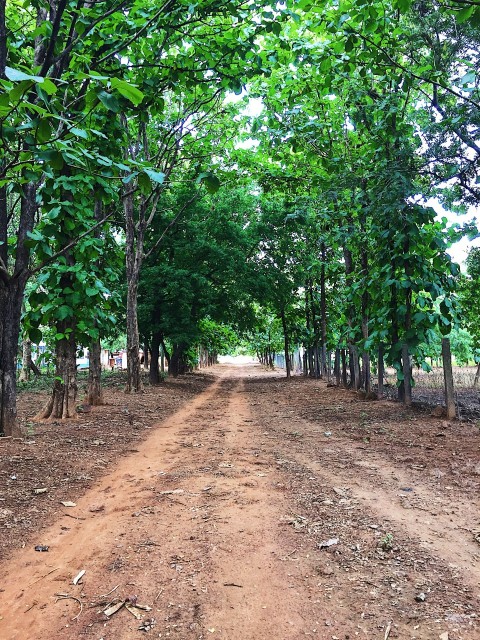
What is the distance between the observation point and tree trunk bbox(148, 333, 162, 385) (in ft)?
67.9

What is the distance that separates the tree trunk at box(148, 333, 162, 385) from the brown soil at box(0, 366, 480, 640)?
1367cm

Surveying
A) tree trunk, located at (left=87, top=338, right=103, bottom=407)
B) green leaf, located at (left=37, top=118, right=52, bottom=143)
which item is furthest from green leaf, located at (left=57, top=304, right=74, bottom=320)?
green leaf, located at (left=37, top=118, right=52, bottom=143)

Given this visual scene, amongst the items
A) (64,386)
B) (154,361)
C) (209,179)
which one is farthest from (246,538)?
(154,361)

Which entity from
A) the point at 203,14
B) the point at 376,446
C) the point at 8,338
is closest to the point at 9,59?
the point at 203,14

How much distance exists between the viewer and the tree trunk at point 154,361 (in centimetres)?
2070

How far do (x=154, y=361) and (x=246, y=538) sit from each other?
1785 cm

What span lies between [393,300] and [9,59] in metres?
8.06

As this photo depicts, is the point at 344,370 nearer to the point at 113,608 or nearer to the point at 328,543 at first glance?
the point at 328,543

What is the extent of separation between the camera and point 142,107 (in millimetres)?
6641

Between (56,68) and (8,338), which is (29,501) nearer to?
(8,338)

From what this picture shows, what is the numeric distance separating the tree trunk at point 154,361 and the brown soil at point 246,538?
44.9 feet

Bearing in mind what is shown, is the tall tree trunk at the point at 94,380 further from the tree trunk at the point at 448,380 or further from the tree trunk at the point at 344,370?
the tree trunk at the point at 344,370

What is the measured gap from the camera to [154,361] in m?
20.9

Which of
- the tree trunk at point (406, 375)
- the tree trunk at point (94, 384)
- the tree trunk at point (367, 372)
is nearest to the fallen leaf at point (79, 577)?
the tree trunk at point (406, 375)
